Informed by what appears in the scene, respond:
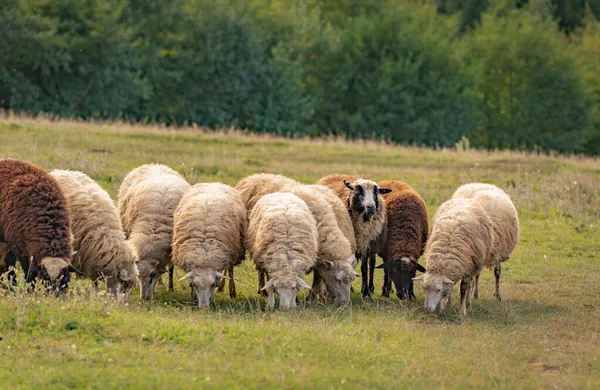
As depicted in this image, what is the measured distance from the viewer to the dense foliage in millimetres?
47094

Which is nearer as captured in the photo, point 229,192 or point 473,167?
point 229,192

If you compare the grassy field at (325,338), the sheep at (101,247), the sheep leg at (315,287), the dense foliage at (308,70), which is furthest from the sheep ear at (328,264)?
the dense foliage at (308,70)

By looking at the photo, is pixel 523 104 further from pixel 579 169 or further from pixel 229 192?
pixel 229 192

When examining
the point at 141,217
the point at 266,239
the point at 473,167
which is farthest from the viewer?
the point at 473,167

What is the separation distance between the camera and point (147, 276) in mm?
13617

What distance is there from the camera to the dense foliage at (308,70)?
47094mm

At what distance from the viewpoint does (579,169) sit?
2889 centimetres

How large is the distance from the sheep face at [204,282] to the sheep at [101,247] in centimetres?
86

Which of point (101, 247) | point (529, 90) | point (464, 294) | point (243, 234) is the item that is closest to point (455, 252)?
point (464, 294)

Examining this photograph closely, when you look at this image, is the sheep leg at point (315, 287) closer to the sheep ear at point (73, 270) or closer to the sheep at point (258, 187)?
the sheep at point (258, 187)

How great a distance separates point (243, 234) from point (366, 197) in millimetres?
2127

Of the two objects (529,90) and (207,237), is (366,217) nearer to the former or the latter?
(207,237)

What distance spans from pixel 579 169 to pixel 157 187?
701 inches

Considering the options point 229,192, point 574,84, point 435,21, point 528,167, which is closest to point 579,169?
point 528,167
